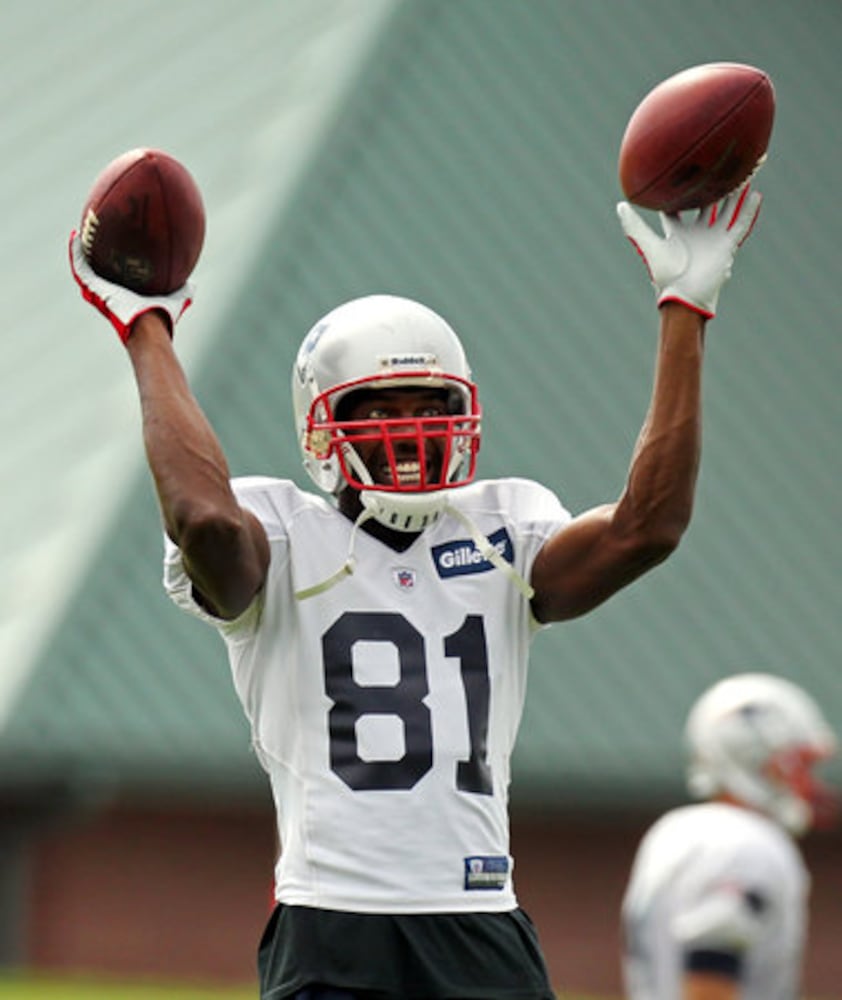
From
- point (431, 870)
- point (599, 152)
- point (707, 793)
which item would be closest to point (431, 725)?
point (431, 870)

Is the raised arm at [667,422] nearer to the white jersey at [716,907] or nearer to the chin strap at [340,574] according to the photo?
the chin strap at [340,574]

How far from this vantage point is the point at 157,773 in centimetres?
1769

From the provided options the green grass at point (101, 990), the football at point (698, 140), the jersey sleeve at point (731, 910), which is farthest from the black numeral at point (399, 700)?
the green grass at point (101, 990)

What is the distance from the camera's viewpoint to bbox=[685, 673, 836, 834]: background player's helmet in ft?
21.6

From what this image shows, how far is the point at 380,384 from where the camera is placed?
5023 mm

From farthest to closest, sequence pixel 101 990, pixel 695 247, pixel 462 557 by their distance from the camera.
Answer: pixel 101 990 → pixel 462 557 → pixel 695 247

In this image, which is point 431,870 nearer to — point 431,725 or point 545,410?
point 431,725

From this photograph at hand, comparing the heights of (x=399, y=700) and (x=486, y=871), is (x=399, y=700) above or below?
above

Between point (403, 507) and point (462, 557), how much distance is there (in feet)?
0.54

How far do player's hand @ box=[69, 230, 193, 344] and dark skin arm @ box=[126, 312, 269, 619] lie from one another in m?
0.03

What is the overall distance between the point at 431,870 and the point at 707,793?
81.4 inches

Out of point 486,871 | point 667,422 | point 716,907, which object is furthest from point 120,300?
point 716,907

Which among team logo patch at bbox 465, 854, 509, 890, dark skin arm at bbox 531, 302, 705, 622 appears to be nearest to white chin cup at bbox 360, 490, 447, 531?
dark skin arm at bbox 531, 302, 705, 622

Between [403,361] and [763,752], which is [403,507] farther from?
[763,752]
